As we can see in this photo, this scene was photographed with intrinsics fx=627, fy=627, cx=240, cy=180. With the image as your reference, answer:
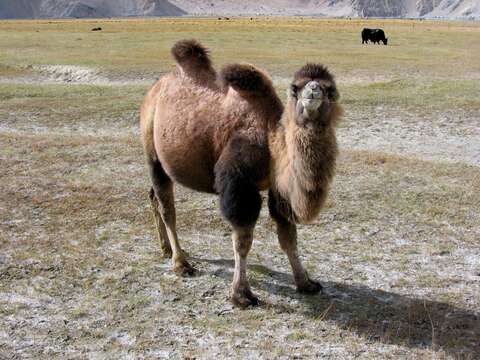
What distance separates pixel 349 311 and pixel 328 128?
174 centimetres

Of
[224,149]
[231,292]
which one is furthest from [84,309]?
[224,149]

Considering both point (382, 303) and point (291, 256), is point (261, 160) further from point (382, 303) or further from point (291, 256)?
point (382, 303)

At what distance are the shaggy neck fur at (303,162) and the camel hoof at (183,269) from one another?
1.57 metres

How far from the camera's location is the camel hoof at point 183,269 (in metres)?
6.35

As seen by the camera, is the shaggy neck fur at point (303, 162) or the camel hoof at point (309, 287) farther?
the camel hoof at point (309, 287)

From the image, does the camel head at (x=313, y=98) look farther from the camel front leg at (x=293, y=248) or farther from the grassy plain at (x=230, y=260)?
the grassy plain at (x=230, y=260)

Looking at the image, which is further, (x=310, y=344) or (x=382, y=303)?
(x=382, y=303)

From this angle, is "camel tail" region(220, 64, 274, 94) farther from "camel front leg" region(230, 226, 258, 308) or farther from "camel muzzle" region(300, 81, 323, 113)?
"camel front leg" region(230, 226, 258, 308)

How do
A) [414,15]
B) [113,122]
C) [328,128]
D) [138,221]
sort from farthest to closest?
[414,15] → [113,122] → [138,221] → [328,128]

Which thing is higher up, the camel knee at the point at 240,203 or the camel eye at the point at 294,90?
the camel eye at the point at 294,90

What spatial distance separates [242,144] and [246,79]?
0.58 metres

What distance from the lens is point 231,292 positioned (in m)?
5.75

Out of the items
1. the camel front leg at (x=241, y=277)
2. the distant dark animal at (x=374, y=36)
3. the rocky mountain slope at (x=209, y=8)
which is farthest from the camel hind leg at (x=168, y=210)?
the rocky mountain slope at (x=209, y=8)

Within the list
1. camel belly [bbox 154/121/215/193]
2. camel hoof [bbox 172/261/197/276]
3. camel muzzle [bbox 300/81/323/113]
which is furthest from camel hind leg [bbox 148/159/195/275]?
camel muzzle [bbox 300/81/323/113]
